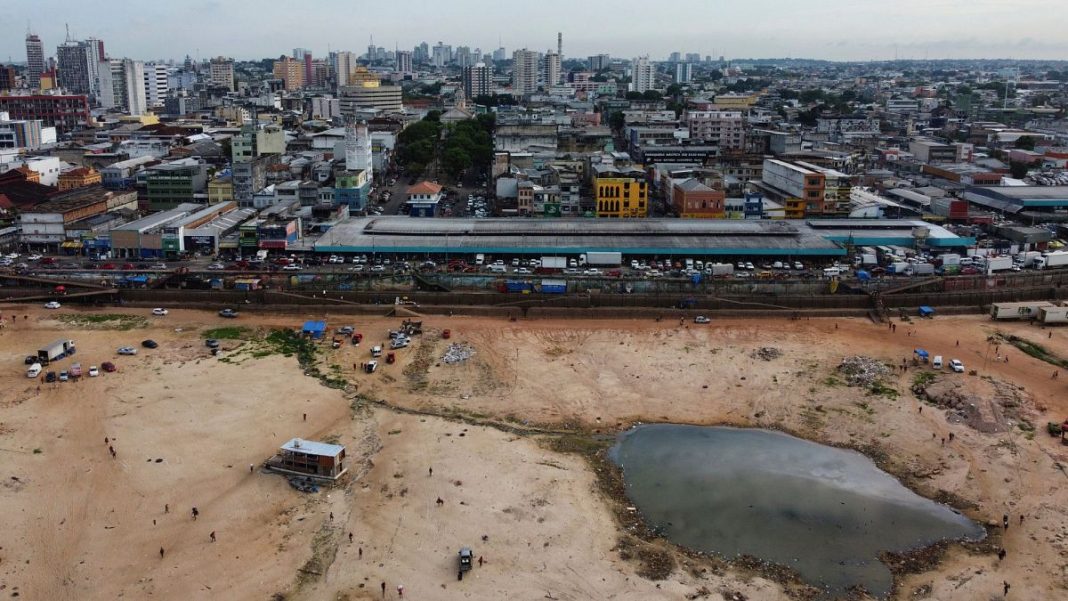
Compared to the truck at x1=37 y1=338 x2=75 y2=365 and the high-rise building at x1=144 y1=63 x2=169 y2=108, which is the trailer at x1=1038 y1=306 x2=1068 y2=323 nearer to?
the truck at x1=37 y1=338 x2=75 y2=365

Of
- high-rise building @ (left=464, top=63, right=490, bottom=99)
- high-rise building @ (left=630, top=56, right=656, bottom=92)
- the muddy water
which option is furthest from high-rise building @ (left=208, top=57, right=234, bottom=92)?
the muddy water

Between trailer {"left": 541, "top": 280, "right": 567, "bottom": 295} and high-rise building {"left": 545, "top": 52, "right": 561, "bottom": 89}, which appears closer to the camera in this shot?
trailer {"left": 541, "top": 280, "right": 567, "bottom": 295}

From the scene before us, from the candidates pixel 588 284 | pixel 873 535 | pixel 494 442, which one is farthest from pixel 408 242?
pixel 873 535

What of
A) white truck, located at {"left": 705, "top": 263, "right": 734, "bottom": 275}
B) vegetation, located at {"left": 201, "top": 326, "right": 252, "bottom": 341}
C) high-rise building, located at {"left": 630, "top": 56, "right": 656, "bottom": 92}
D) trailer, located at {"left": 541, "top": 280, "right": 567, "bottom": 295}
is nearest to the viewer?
vegetation, located at {"left": 201, "top": 326, "right": 252, "bottom": 341}

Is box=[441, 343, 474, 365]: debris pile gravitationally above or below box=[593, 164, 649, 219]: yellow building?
below

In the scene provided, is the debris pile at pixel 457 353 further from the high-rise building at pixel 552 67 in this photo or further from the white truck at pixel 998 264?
the high-rise building at pixel 552 67

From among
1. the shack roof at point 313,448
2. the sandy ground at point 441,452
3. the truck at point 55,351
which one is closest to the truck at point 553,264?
the sandy ground at point 441,452
